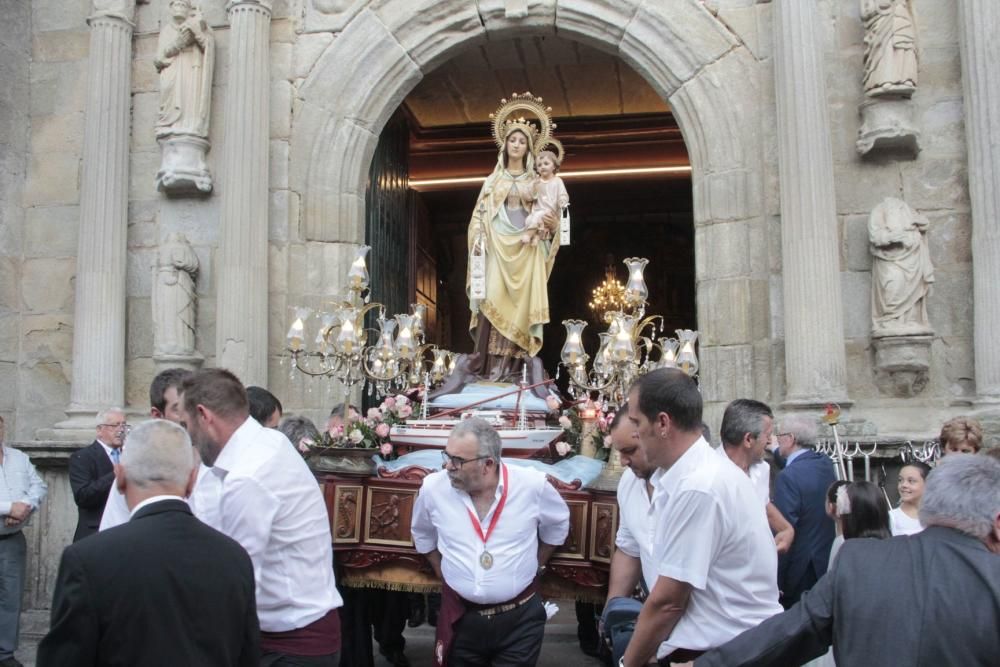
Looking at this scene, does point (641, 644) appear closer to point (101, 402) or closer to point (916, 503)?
point (916, 503)

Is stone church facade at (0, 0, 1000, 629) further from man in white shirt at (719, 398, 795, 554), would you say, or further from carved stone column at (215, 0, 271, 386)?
man in white shirt at (719, 398, 795, 554)

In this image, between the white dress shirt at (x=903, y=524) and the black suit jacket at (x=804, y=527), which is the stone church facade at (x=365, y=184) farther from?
the white dress shirt at (x=903, y=524)

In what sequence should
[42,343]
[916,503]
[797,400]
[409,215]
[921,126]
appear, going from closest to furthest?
[916,503]
[797,400]
[921,126]
[42,343]
[409,215]

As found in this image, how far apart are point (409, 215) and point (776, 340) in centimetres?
527

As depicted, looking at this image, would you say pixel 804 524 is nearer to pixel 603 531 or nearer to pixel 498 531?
pixel 603 531

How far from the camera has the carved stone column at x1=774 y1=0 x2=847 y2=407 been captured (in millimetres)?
8344

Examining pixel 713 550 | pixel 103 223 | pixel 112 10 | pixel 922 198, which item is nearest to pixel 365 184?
pixel 103 223

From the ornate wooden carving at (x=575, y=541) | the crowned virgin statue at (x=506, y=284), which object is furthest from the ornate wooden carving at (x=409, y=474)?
the crowned virgin statue at (x=506, y=284)

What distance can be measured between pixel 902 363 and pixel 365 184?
16.9 feet

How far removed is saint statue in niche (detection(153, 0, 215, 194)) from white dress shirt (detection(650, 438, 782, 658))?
24.6ft

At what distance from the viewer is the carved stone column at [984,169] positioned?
26.9 feet

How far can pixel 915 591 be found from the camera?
2449mm

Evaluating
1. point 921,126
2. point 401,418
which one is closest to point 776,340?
point 921,126

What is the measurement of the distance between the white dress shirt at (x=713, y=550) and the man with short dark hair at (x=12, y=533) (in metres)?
5.57
